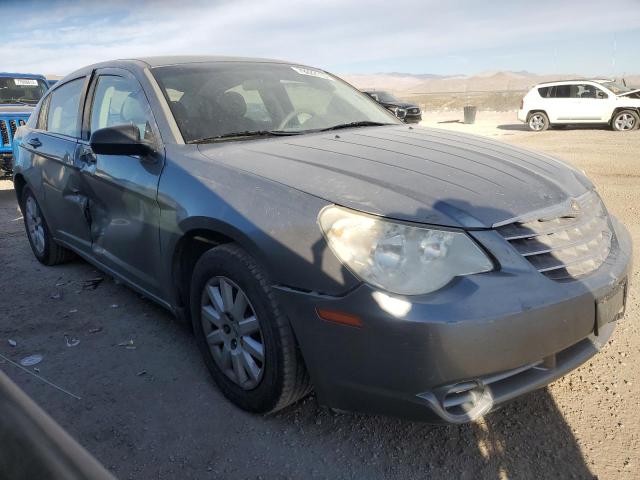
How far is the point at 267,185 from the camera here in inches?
89.1

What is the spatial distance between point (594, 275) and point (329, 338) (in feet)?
3.64

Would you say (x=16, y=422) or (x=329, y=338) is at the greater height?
(x=16, y=422)

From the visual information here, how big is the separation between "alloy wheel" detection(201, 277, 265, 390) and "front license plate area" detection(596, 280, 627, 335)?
1.37 meters

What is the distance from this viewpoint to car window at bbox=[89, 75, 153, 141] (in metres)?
3.04

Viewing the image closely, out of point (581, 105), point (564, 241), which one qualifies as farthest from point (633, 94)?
point (564, 241)

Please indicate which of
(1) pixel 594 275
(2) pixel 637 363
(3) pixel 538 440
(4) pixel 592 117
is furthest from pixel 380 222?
(4) pixel 592 117

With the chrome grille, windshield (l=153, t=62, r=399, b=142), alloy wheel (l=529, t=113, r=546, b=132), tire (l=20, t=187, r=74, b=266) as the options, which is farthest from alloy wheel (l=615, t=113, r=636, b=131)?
tire (l=20, t=187, r=74, b=266)

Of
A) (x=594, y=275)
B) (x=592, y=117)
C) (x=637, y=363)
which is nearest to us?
(x=594, y=275)

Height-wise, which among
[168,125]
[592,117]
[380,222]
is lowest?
[592,117]

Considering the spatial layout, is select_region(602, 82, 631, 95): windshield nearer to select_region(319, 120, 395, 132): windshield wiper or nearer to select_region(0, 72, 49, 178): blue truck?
select_region(0, 72, 49, 178): blue truck

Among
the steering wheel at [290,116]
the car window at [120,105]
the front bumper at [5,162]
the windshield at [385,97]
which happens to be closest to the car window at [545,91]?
the windshield at [385,97]

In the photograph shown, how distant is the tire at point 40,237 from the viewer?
4645 mm

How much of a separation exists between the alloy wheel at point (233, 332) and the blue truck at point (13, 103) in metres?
8.86

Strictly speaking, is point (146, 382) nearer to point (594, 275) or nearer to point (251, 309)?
point (251, 309)
